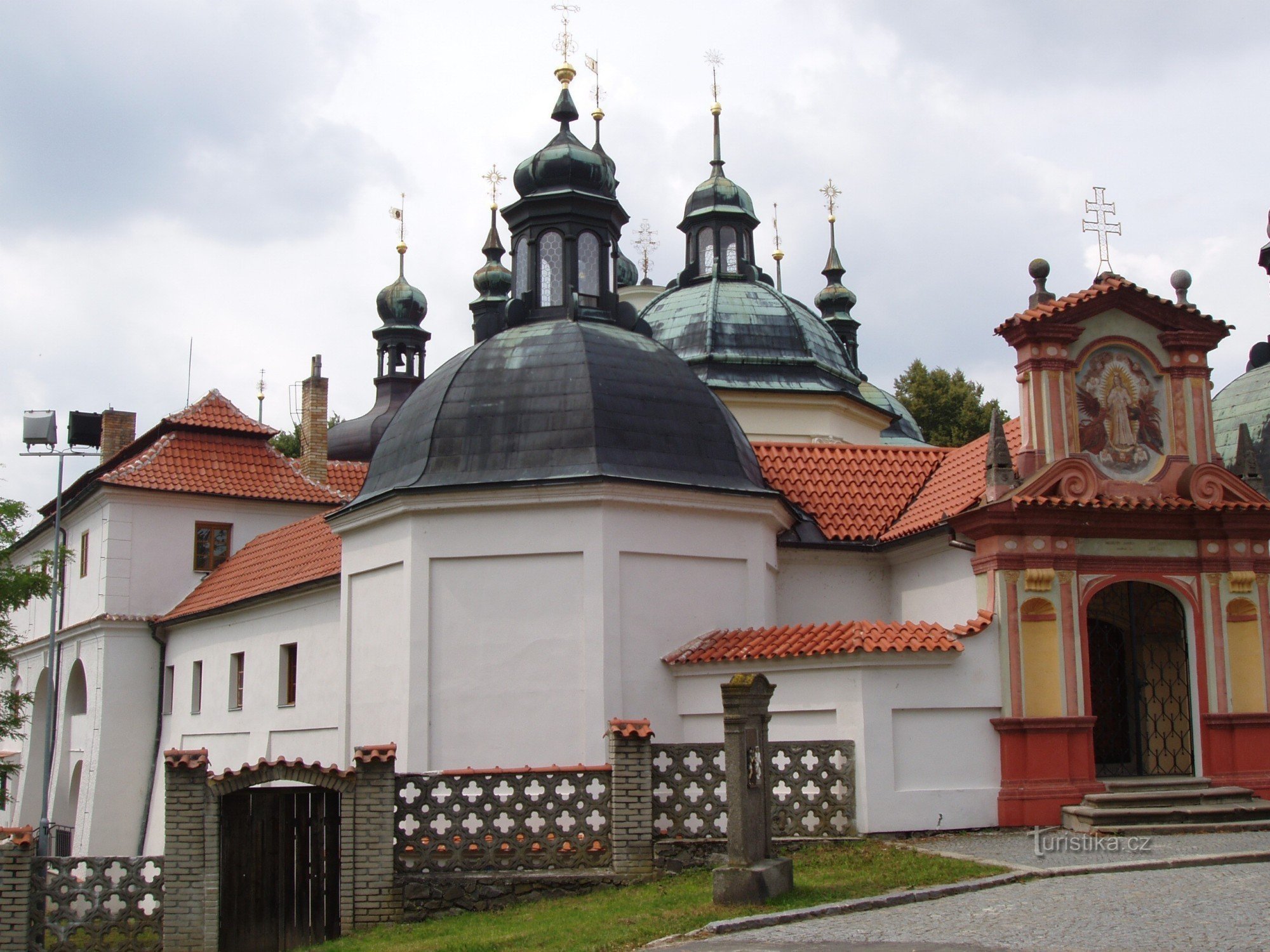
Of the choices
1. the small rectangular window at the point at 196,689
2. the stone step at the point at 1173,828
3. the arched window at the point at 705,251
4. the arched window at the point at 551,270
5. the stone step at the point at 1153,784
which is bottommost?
the stone step at the point at 1173,828

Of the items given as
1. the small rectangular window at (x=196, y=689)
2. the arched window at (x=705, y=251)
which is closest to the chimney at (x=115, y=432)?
the small rectangular window at (x=196, y=689)

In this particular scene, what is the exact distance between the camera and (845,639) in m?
16.2

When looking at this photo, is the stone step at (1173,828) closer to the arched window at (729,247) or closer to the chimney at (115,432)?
the arched window at (729,247)

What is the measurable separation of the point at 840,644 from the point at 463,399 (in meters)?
6.52

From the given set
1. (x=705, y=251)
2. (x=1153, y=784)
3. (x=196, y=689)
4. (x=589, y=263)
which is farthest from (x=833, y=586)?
(x=705, y=251)

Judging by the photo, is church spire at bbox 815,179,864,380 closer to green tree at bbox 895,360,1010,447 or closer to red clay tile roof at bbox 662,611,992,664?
green tree at bbox 895,360,1010,447

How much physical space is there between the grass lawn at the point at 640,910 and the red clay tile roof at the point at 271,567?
9.35m

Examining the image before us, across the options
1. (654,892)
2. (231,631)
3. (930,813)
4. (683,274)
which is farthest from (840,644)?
(683,274)

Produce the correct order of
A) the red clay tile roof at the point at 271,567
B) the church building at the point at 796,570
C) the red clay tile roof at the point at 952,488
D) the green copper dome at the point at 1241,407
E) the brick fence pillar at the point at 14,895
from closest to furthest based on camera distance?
the brick fence pillar at the point at 14,895, the church building at the point at 796,570, the red clay tile roof at the point at 952,488, the red clay tile roof at the point at 271,567, the green copper dome at the point at 1241,407

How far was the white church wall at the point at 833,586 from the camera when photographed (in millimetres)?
20500

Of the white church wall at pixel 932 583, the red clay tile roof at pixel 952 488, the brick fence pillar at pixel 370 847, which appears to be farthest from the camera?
the red clay tile roof at pixel 952 488

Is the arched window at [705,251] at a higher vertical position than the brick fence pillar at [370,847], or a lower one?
higher

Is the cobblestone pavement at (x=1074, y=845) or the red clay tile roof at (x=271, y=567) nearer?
the cobblestone pavement at (x=1074, y=845)

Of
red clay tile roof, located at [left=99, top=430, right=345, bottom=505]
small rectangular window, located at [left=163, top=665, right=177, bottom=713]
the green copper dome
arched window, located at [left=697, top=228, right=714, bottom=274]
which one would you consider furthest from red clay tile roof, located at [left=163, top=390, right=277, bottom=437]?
the green copper dome
